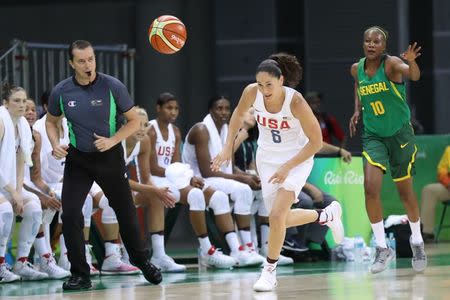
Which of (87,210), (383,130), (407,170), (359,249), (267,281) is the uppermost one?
(383,130)

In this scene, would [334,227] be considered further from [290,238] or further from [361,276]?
[290,238]

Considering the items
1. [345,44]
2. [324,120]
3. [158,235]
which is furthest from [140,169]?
[345,44]

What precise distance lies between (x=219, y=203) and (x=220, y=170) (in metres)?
0.63

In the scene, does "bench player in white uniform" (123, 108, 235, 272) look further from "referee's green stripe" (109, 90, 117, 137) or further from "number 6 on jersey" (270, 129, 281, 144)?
"number 6 on jersey" (270, 129, 281, 144)

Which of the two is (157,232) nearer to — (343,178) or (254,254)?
(254,254)

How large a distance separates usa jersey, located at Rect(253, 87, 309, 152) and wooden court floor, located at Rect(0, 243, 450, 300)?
120 cm

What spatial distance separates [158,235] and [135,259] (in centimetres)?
224

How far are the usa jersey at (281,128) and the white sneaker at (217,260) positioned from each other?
293cm

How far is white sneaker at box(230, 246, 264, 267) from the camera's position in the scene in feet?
43.4

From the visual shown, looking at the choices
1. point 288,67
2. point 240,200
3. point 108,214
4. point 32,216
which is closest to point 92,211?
point 108,214

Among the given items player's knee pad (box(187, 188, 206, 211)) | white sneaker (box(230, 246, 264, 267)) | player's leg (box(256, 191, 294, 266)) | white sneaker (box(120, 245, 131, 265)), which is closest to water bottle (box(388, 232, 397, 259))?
player's leg (box(256, 191, 294, 266))

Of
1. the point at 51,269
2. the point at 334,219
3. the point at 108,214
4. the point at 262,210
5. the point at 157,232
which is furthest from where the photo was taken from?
the point at 262,210

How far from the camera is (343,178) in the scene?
47.8ft

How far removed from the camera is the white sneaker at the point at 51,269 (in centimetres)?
1209
